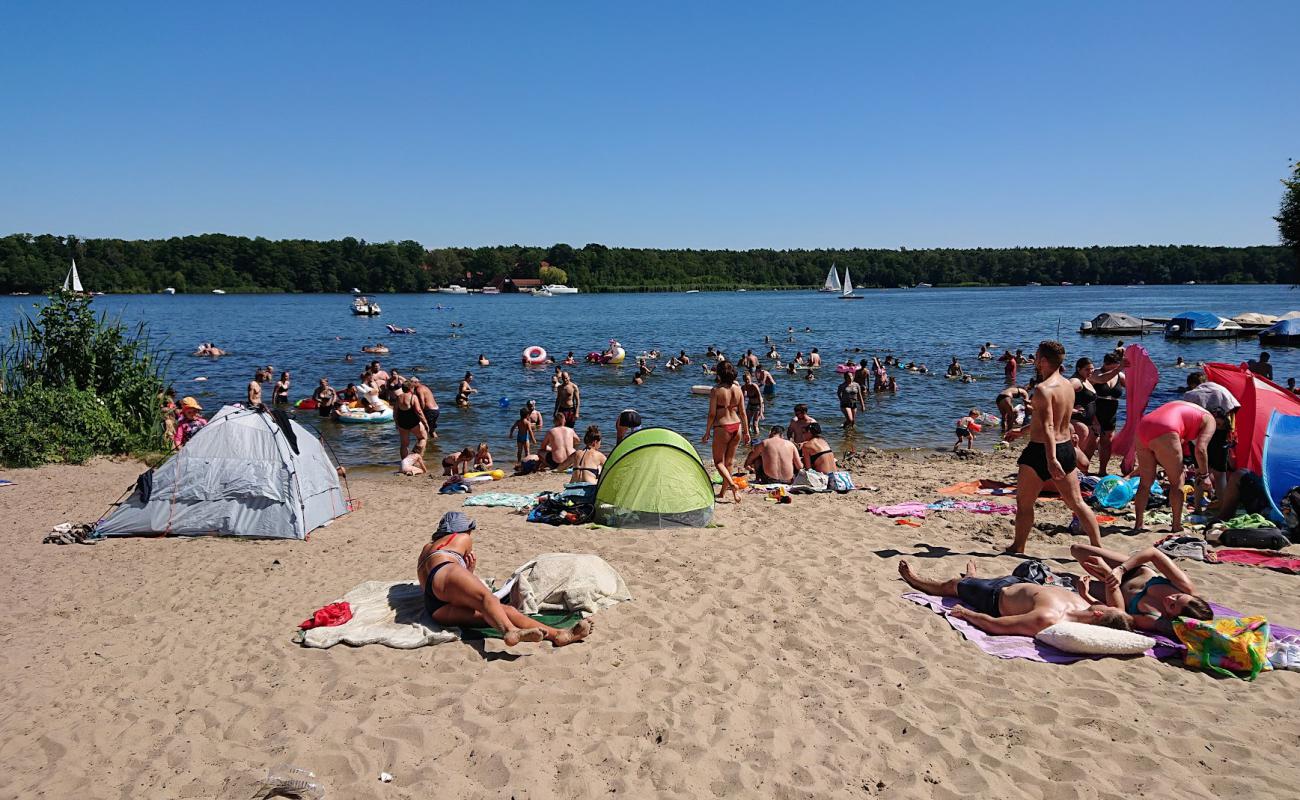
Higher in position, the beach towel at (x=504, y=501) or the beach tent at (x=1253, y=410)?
the beach tent at (x=1253, y=410)

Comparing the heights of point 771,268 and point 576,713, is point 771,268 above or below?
above

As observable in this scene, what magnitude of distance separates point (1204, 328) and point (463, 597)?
47.6 m

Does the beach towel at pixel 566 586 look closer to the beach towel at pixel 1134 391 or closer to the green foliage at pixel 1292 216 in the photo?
the beach towel at pixel 1134 391

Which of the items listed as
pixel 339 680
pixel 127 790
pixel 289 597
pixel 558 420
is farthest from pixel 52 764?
pixel 558 420

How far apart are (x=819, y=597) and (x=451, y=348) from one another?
37160 millimetres

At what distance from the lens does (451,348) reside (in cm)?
4119

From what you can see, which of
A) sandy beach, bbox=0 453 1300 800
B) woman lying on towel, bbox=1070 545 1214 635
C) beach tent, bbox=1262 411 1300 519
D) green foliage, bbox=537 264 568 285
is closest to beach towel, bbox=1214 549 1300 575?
sandy beach, bbox=0 453 1300 800

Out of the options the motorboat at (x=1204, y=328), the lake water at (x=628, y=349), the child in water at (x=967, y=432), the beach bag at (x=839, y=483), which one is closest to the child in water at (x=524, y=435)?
the lake water at (x=628, y=349)

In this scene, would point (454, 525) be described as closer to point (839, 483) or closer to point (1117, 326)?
point (839, 483)

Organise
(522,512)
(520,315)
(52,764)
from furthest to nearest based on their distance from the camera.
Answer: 1. (520,315)
2. (522,512)
3. (52,764)

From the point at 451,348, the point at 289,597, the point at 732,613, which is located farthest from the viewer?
the point at 451,348

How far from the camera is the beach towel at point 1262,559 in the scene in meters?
6.79

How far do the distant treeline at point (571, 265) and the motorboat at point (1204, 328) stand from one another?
83.7 metres

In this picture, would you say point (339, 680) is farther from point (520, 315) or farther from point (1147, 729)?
point (520, 315)
